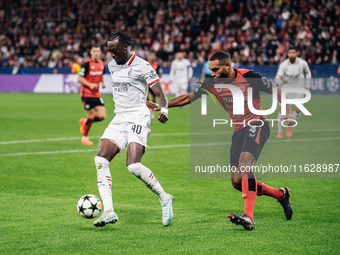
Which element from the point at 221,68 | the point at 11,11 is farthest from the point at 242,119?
the point at 11,11

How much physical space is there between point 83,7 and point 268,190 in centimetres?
4056

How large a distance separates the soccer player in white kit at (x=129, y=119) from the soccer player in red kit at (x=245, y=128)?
468mm

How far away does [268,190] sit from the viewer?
24.7ft

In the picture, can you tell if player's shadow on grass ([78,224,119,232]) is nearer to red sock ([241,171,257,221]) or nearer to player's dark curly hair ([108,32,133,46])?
red sock ([241,171,257,221])

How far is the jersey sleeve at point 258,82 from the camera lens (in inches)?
285

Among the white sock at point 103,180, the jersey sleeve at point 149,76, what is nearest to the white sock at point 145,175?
the white sock at point 103,180

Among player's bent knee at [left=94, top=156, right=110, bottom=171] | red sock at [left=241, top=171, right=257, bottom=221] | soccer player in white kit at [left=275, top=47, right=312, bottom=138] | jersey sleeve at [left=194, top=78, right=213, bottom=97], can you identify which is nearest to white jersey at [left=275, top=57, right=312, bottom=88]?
soccer player in white kit at [left=275, top=47, right=312, bottom=138]

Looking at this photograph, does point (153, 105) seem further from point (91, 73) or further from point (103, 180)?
point (91, 73)

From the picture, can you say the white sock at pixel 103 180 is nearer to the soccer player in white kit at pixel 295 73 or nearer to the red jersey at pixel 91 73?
the red jersey at pixel 91 73

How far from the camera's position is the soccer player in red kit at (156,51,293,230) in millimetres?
7043

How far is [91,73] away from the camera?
15.4m

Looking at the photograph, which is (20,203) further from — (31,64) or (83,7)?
(83,7)

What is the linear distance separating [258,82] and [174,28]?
103ft

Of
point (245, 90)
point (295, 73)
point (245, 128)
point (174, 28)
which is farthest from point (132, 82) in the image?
point (174, 28)
